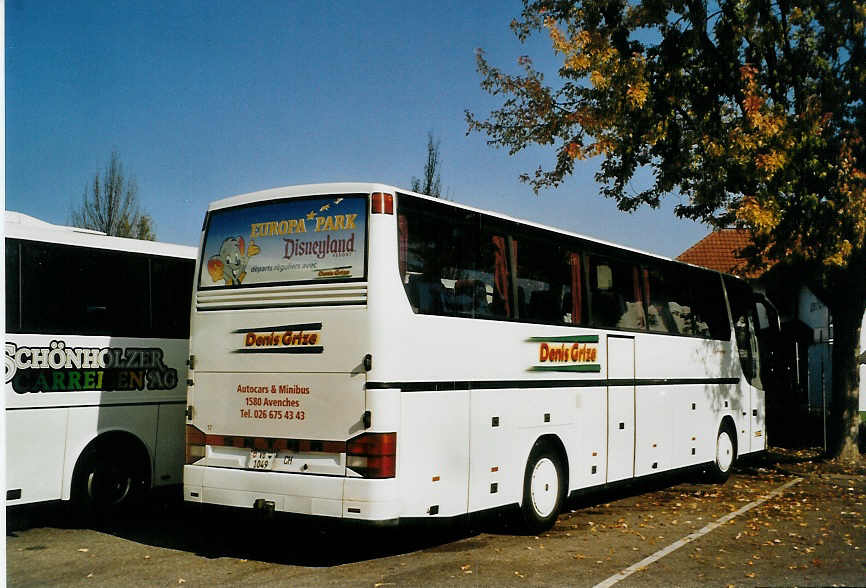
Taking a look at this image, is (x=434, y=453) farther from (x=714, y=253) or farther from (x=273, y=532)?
(x=714, y=253)

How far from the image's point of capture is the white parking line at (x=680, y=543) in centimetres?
777

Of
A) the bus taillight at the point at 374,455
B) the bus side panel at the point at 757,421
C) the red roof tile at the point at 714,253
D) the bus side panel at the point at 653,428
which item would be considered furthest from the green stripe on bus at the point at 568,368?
the red roof tile at the point at 714,253

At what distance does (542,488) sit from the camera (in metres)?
10.0

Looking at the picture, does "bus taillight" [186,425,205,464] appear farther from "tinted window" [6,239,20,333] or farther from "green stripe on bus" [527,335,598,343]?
"green stripe on bus" [527,335,598,343]

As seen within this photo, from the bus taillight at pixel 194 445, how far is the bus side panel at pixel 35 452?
5.21 ft

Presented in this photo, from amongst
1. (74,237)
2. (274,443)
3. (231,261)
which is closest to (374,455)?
(274,443)

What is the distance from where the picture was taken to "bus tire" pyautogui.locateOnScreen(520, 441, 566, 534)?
9781mm

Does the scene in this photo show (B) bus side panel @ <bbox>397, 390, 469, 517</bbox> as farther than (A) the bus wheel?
No

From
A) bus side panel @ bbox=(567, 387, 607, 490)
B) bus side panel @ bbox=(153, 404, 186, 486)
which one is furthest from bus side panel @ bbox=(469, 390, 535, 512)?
bus side panel @ bbox=(153, 404, 186, 486)

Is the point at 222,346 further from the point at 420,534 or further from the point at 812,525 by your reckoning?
the point at 812,525

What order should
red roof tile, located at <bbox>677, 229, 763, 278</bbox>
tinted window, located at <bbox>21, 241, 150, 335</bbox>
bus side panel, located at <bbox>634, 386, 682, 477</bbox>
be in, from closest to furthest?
tinted window, located at <bbox>21, 241, 150, 335</bbox>, bus side panel, located at <bbox>634, 386, 682, 477</bbox>, red roof tile, located at <bbox>677, 229, 763, 278</bbox>

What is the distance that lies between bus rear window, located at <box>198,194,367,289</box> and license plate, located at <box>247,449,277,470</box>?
5.21ft

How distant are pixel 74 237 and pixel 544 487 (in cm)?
586

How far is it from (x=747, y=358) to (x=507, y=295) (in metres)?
8.01
